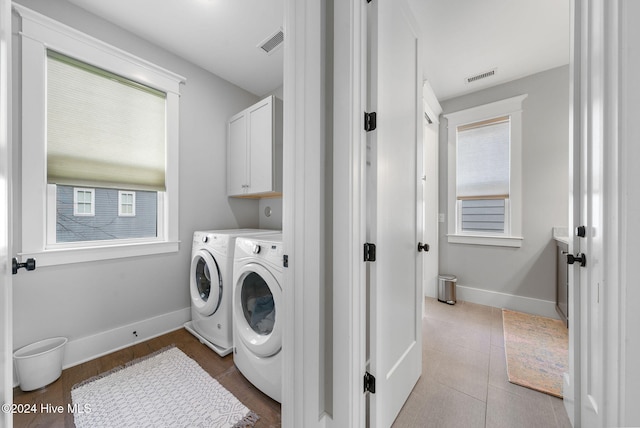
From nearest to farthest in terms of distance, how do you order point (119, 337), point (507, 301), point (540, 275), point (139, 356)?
1. point (139, 356)
2. point (119, 337)
3. point (540, 275)
4. point (507, 301)

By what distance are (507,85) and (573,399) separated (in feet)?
9.99

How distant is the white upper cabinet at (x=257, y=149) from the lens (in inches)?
92.4

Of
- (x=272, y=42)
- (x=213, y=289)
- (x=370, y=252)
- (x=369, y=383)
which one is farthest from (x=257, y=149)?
(x=369, y=383)

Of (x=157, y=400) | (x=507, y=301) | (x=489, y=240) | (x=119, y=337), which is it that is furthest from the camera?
(x=489, y=240)

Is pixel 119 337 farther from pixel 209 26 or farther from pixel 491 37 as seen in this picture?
pixel 491 37

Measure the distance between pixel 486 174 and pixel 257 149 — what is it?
2.74 metres

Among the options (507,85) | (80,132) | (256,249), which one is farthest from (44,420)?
(507,85)

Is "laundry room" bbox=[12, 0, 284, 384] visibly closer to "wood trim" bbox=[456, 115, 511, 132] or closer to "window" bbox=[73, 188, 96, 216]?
"window" bbox=[73, 188, 96, 216]

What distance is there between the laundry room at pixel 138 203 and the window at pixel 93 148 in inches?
0.6

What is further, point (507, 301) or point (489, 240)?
point (489, 240)

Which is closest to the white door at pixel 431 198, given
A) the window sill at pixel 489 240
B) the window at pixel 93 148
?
the window sill at pixel 489 240

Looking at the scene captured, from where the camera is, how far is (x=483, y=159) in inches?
118
